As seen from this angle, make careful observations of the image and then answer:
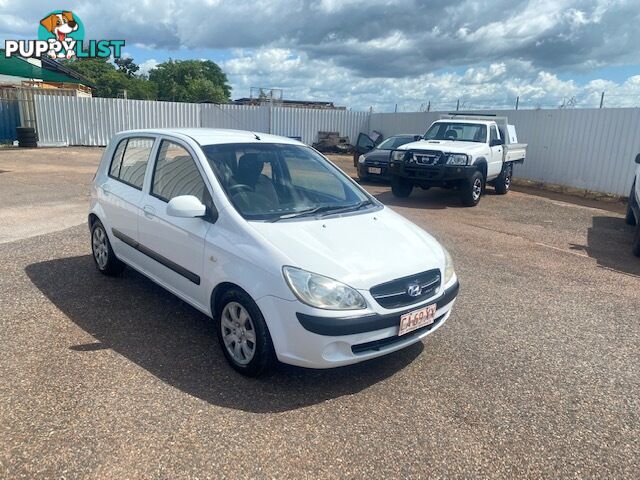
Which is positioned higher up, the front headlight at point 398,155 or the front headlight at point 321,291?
the front headlight at point 398,155

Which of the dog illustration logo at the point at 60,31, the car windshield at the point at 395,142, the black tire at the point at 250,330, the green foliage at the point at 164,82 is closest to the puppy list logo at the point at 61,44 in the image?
the dog illustration logo at the point at 60,31

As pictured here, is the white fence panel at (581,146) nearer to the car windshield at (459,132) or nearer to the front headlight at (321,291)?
the car windshield at (459,132)

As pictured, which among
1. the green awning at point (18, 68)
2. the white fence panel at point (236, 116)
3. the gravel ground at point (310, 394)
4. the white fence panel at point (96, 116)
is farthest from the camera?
the white fence panel at point (236, 116)

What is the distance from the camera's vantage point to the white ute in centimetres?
1079

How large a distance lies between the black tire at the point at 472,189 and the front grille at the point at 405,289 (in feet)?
25.9

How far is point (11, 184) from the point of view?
12.1 metres

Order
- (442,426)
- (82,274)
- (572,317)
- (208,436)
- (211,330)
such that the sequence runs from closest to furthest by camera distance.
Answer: (208,436) < (442,426) < (211,330) < (572,317) < (82,274)

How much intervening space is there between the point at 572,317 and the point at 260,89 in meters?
23.5

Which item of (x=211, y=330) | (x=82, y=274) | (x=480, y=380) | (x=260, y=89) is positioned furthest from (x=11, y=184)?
(x=260, y=89)

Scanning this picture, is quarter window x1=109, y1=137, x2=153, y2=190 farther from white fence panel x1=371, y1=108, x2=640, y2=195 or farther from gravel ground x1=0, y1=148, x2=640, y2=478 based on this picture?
white fence panel x1=371, y1=108, x2=640, y2=195

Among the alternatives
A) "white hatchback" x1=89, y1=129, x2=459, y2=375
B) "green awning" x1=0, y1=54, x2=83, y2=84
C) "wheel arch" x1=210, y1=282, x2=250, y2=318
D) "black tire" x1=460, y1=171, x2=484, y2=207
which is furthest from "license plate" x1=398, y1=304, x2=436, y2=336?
"green awning" x1=0, y1=54, x2=83, y2=84

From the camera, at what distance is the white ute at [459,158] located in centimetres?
1079

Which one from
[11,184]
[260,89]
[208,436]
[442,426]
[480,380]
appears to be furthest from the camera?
[260,89]

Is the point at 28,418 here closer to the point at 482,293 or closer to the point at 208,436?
the point at 208,436
